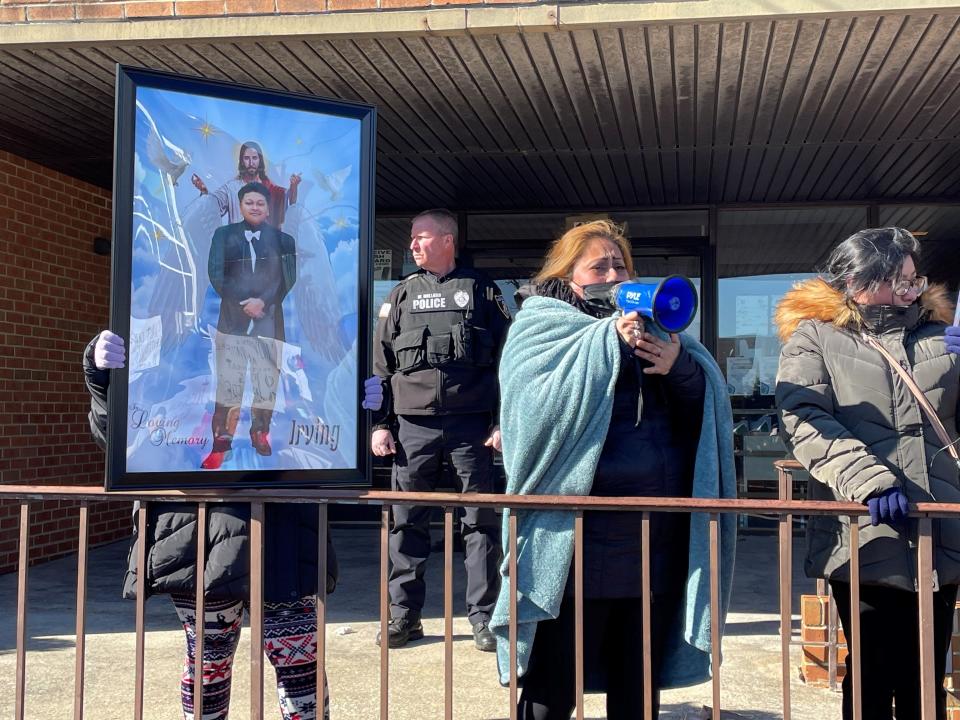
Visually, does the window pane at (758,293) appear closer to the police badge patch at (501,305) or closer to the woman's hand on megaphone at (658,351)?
the police badge patch at (501,305)

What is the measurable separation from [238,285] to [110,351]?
0.37 meters

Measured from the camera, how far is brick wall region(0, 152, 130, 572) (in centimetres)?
610

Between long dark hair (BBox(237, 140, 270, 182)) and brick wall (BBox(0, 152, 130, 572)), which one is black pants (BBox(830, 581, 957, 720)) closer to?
long dark hair (BBox(237, 140, 270, 182))

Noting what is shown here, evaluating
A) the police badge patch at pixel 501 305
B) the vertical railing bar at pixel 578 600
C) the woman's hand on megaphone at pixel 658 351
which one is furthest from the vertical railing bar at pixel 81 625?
the police badge patch at pixel 501 305

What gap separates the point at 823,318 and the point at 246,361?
5.43 feet

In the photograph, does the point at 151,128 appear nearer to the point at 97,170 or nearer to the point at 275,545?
the point at 275,545

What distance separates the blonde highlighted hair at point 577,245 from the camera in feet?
8.21

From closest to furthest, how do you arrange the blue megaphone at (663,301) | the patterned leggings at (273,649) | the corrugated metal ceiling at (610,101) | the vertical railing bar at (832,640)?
the blue megaphone at (663,301), the patterned leggings at (273,649), the vertical railing bar at (832,640), the corrugated metal ceiling at (610,101)

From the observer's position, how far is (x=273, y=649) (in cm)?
261

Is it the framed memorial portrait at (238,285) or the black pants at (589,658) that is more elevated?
the framed memorial portrait at (238,285)

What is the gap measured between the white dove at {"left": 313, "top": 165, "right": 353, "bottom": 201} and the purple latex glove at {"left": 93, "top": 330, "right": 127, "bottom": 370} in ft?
2.24

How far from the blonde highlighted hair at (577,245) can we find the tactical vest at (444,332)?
1724 mm

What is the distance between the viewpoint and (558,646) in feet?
7.87

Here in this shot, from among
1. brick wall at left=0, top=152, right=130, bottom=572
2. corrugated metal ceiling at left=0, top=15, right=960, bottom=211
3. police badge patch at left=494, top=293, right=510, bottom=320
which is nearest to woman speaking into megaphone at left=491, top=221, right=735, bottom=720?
police badge patch at left=494, top=293, right=510, bottom=320
